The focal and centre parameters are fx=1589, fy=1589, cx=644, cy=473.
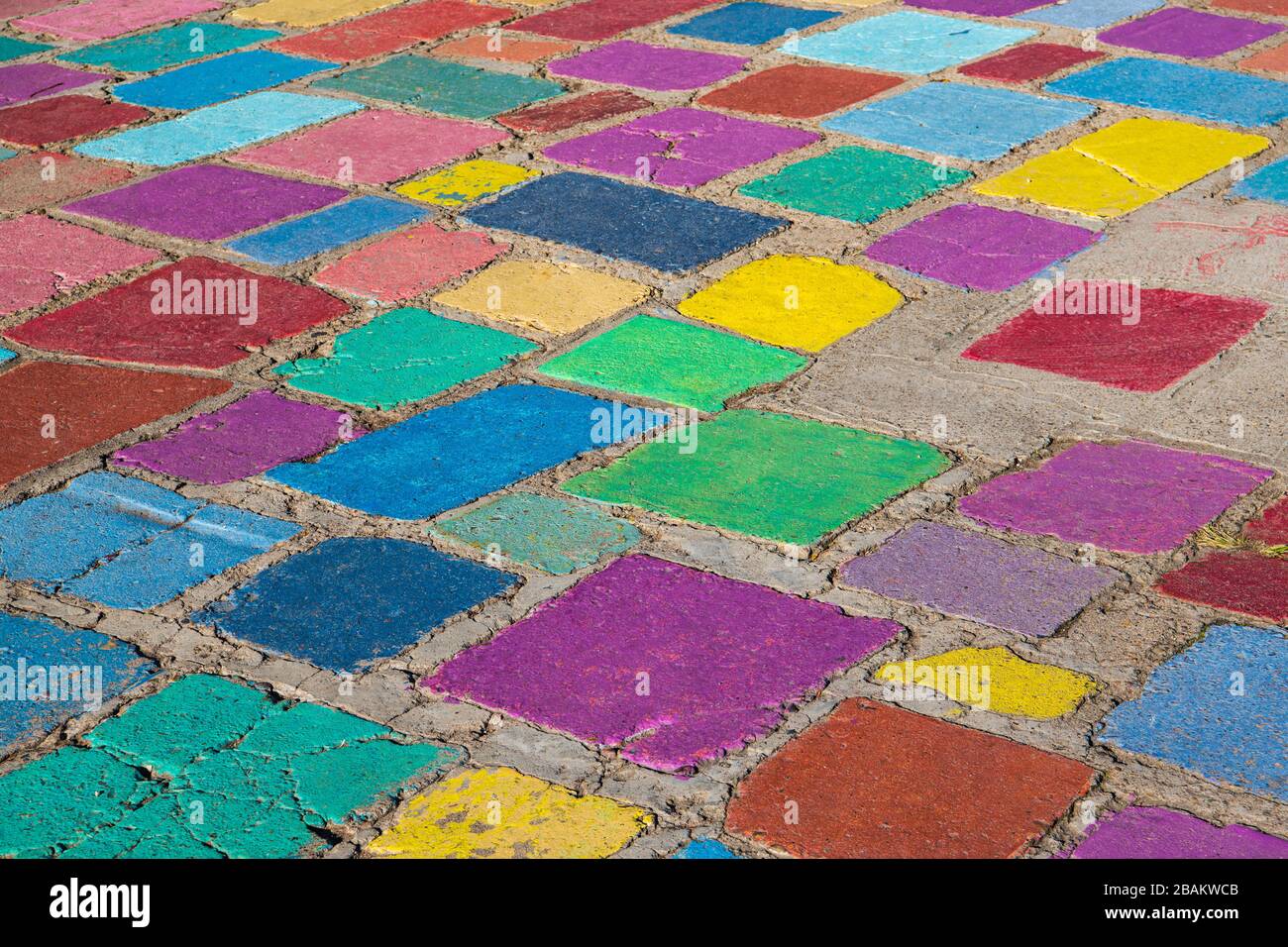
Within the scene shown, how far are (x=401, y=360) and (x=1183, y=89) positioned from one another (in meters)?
3.28

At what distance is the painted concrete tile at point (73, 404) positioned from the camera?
372 centimetres

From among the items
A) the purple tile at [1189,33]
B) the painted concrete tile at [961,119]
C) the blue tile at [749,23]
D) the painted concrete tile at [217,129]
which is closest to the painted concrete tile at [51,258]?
the painted concrete tile at [217,129]

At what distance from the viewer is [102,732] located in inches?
110

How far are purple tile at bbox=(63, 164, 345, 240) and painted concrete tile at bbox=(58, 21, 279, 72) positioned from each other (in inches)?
51.7

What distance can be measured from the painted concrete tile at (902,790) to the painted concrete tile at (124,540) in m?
1.29

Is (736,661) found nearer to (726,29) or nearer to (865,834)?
(865,834)

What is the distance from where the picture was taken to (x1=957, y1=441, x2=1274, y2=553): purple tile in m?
3.33

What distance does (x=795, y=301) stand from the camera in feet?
14.5

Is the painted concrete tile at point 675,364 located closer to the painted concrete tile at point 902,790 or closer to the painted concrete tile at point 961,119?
the painted concrete tile at point 902,790

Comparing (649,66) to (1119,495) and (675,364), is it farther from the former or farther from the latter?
(1119,495)

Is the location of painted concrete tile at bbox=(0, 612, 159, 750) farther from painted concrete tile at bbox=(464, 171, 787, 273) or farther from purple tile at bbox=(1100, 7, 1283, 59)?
purple tile at bbox=(1100, 7, 1283, 59)

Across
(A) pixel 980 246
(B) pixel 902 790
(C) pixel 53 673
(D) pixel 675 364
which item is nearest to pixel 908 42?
(A) pixel 980 246
